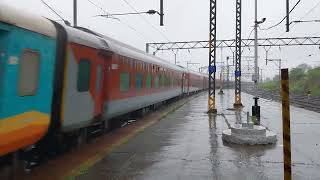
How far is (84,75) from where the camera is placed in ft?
33.3

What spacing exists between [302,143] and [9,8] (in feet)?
28.6

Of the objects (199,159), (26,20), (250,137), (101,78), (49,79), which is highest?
(26,20)

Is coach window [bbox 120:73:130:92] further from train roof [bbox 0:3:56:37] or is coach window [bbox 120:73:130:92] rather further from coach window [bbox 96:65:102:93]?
train roof [bbox 0:3:56:37]

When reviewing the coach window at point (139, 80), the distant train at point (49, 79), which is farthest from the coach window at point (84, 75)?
the coach window at point (139, 80)

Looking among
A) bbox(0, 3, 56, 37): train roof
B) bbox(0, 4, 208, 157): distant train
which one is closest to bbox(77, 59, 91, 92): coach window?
bbox(0, 4, 208, 157): distant train

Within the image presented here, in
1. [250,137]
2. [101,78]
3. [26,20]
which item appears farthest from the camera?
[250,137]

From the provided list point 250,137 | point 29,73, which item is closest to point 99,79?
point 250,137

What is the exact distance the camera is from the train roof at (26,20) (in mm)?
6469

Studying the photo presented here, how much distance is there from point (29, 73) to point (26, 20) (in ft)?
2.69

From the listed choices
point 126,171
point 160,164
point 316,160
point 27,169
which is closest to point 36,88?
point 27,169

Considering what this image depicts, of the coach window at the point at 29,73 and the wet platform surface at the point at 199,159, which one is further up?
the coach window at the point at 29,73

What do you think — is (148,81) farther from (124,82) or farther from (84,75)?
(84,75)

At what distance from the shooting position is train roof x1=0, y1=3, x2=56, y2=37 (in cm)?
647

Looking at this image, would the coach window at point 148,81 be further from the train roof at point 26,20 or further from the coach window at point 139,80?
the train roof at point 26,20
